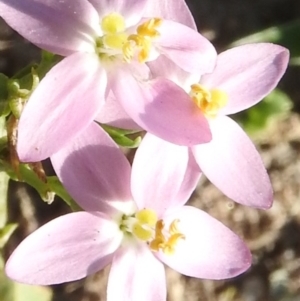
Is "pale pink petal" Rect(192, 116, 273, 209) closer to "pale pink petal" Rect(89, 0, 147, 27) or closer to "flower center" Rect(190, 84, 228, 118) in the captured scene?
"flower center" Rect(190, 84, 228, 118)

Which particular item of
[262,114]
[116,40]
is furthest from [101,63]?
[262,114]

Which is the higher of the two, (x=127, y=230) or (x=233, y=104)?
(x=233, y=104)

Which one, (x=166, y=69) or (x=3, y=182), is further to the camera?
(x=3, y=182)

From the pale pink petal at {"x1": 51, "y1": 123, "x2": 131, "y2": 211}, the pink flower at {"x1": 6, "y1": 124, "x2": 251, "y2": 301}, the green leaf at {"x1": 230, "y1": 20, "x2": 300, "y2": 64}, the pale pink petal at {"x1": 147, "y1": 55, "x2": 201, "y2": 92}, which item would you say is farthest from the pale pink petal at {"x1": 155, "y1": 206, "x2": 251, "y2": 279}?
the green leaf at {"x1": 230, "y1": 20, "x2": 300, "y2": 64}

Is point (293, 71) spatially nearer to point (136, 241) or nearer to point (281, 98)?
point (281, 98)

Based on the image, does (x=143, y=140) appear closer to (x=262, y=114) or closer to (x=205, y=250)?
(x=205, y=250)

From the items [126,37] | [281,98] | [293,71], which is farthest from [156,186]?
[293,71]

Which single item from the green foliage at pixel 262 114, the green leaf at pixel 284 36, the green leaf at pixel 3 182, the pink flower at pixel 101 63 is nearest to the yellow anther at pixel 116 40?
the pink flower at pixel 101 63
